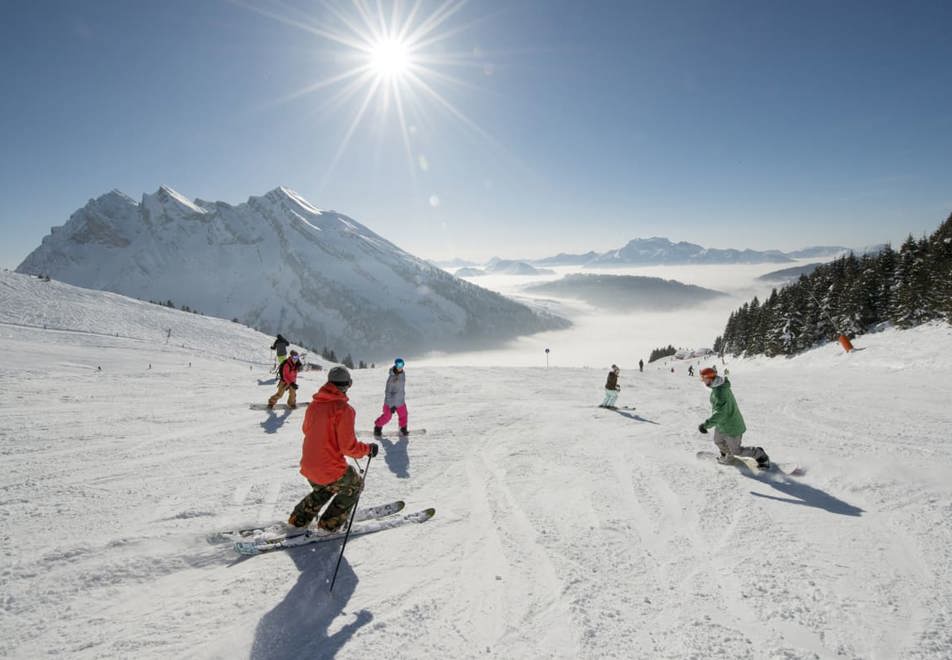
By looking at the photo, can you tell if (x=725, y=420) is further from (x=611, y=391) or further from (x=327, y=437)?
(x=327, y=437)

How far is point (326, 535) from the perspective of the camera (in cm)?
530

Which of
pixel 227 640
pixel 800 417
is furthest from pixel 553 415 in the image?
pixel 227 640

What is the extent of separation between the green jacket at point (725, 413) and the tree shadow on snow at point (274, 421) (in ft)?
33.7

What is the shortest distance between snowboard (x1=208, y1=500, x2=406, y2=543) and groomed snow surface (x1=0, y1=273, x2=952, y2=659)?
23cm

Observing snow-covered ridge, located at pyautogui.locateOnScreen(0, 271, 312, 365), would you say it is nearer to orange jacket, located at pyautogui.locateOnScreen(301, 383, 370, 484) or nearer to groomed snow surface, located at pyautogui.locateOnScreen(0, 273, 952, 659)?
groomed snow surface, located at pyautogui.locateOnScreen(0, 273, 952, 659)

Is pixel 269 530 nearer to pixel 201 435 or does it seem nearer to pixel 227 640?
pixel 227 640

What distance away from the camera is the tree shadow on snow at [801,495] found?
6542mm

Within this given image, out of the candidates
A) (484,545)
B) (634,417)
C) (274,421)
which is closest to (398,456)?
(484,545)

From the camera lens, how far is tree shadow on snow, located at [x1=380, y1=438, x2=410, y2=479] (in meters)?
8.03

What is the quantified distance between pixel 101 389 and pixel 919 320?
58.8 metres

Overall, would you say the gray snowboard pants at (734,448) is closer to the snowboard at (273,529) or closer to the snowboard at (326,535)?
the snowboard at (326,535)

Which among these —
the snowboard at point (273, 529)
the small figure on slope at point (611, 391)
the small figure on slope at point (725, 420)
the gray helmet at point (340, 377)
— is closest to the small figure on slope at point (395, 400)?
the snowboard at point (273, 529)

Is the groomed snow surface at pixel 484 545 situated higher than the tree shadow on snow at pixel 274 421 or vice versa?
the tree shadow on snow at pixel 274 421

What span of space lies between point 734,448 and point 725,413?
737 mm
